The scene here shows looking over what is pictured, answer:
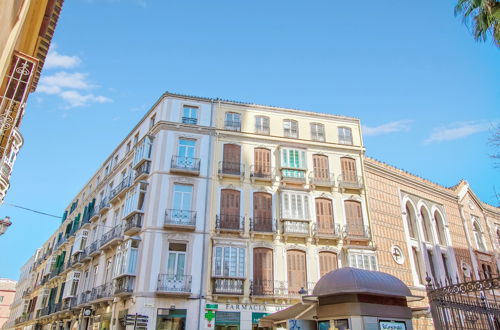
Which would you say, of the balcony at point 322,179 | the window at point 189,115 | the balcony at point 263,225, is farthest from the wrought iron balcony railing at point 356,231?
the window at point 189,115

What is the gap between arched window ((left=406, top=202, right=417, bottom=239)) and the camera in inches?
1086

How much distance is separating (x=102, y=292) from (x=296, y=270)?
12.2 meters

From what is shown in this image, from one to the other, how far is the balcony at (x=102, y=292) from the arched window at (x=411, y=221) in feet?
67.5

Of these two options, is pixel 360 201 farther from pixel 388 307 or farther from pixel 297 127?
pixel 388 307

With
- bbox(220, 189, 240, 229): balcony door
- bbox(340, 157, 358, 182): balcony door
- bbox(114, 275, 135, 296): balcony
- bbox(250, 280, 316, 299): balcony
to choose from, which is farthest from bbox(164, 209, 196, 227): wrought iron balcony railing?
bbox(340, 157, 358, 182): balcony door

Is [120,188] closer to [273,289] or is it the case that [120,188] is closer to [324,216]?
[273,289]

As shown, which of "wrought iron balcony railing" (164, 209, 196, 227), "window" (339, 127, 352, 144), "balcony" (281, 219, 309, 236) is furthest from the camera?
"window" (339, 127, 352, 144)

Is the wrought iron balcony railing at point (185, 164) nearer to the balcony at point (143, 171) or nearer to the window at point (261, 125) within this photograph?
the balcony at point (143, 171)

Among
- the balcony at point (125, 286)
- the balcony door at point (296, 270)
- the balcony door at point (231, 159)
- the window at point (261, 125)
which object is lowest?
the balcony at point (125, 286)

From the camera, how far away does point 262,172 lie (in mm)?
24281

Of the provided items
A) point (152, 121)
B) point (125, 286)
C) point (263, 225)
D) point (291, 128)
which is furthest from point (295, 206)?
point (152, 121)

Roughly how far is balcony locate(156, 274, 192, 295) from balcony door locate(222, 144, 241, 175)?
22.6 ft

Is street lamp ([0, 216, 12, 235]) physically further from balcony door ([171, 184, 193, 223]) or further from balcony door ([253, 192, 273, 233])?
balcony door ([253, 192, 273, 233])

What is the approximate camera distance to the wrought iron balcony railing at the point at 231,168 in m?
23.6
